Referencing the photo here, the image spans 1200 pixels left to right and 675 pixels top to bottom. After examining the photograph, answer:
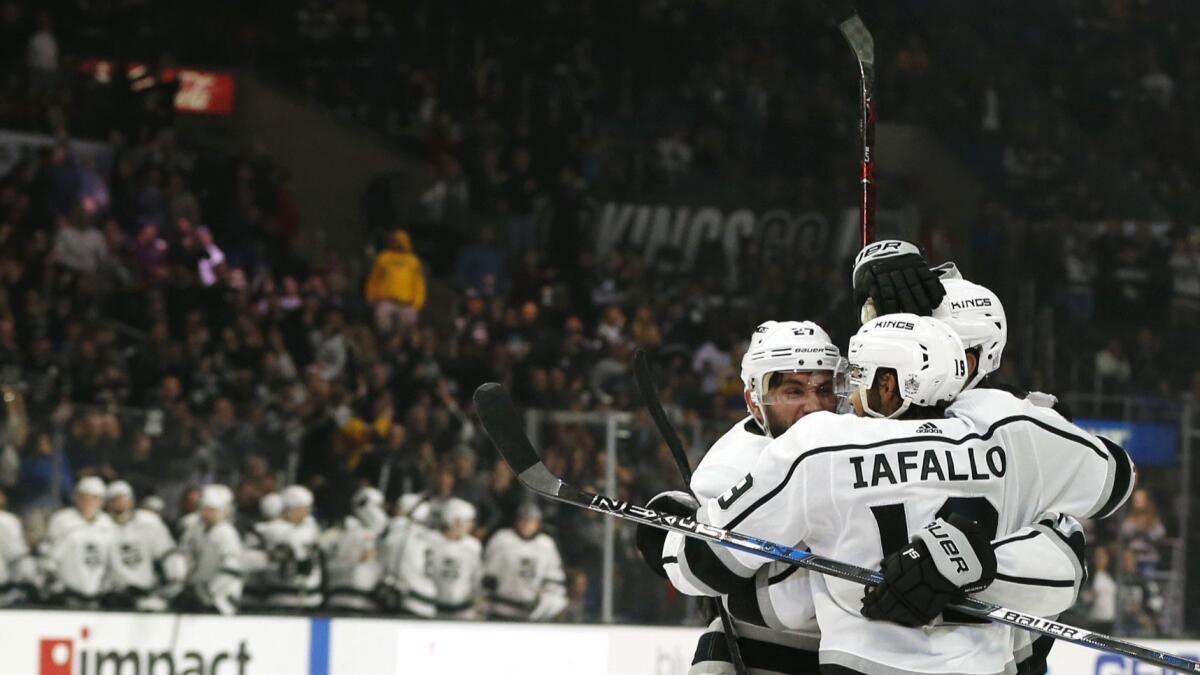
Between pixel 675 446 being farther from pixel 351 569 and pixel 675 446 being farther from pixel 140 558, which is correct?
pixel 140 558

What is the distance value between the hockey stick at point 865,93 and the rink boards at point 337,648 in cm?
278

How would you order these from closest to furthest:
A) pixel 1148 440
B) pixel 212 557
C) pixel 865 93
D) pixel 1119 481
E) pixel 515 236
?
pixel 1119 481, pixel 865 93, pixel 212 557, pixel 1148 440, pixel 515 236

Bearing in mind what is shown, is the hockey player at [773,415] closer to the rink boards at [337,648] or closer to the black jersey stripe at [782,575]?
the black jersey stripe at [782,575]

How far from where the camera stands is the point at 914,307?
3.41 meters

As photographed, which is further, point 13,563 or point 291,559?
point 291,559

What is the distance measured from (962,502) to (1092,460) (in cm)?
29

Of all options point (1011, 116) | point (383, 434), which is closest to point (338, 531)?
point (383, 434)

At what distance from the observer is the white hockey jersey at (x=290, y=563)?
694 centimetres

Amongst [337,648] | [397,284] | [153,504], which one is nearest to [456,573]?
[337,648]

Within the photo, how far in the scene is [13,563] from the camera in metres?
6.64

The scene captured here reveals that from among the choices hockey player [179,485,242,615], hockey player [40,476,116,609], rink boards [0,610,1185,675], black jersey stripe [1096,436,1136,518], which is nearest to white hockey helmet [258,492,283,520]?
hockey player [179,485,242,615]

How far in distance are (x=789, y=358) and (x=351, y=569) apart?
4.07 metres

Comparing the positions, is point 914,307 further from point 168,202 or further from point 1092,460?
point 168,202

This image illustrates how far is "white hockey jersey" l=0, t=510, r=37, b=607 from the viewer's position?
6.60 meters
